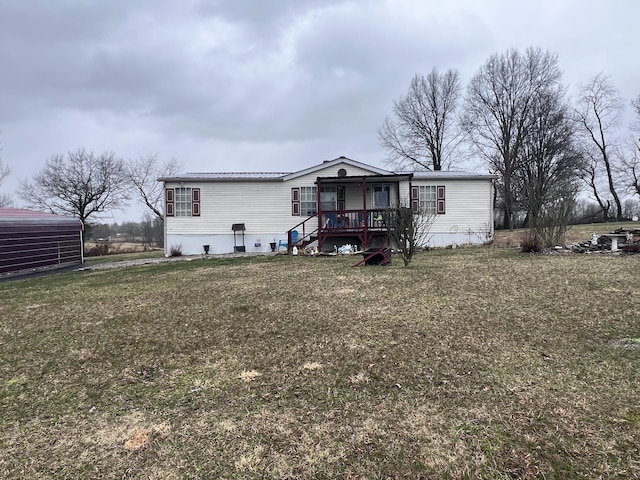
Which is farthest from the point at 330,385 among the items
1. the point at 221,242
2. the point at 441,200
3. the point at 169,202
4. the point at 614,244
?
the point at 169,202

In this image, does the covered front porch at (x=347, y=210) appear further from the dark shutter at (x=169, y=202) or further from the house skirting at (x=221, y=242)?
the dark shutter at (x=169, y=202)

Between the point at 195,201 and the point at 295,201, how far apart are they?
4.42 meters

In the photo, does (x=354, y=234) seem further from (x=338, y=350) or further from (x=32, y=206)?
(x=32, y=206)

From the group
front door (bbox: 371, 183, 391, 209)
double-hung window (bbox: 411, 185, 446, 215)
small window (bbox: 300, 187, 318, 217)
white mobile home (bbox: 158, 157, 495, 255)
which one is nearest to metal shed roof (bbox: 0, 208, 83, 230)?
white mobile home (bbox: 158, 157, 495, 255)

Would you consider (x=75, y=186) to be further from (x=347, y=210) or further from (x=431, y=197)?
(x=431, y=197)

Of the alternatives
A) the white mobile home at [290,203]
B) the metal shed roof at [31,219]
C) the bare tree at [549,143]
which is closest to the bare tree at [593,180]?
the bare tree at [549,143]

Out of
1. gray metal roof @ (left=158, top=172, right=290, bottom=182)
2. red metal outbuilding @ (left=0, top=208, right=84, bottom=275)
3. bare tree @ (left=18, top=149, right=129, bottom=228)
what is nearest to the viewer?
red metal outbuilding @ (left=0, top=208, right=84, bottom=275)

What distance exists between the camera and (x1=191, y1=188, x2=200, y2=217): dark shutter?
16.2m

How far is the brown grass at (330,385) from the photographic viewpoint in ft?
7.23

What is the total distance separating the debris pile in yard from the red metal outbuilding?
18921 millimetres

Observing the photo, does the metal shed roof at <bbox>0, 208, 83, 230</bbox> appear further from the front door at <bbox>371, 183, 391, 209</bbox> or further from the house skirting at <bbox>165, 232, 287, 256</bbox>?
the front door at <bbox>371, 183, 391, 209</bbox>

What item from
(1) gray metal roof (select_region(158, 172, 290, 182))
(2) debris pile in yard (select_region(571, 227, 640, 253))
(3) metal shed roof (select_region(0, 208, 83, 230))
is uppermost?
(1) gray metal roof (select_region(158, 172, 290, 182))

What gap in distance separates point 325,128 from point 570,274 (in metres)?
23.2

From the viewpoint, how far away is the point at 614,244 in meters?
11.0
